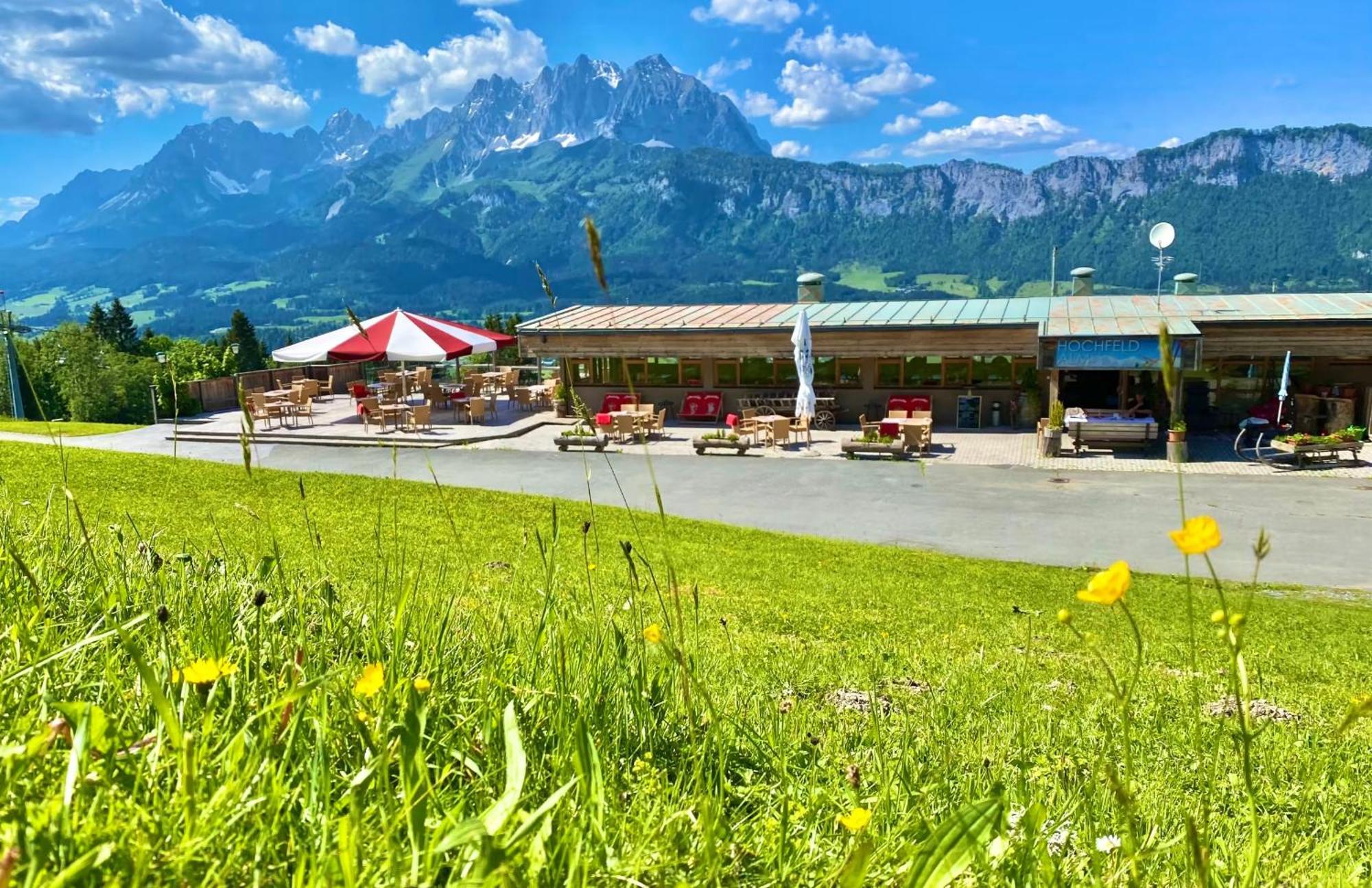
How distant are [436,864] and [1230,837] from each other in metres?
2.06

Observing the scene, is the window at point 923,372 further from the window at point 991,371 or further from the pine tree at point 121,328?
the pine tree at point 121,328

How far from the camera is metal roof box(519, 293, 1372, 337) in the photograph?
2178cm

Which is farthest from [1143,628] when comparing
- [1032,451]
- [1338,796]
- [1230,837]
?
[1032,451]

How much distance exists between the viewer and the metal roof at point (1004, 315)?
21.8 metres

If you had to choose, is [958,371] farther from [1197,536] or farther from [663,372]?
[1197,536]

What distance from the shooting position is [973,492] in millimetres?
16391

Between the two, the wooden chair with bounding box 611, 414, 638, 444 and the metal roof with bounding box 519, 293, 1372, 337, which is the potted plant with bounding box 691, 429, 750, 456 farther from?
the metal roof with bounding box 519, 293, 1372, 337

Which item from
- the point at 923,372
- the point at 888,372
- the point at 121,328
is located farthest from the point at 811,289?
the point at 121,328

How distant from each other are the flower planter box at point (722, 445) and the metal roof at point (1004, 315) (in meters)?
4.66

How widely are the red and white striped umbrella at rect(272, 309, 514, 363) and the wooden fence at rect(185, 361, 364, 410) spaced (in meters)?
0.96

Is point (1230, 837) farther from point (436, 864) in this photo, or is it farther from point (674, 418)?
point (674, 418)

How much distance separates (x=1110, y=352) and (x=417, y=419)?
18225mm

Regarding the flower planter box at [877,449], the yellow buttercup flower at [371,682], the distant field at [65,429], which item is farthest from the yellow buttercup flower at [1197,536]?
the distant field at [65,429]

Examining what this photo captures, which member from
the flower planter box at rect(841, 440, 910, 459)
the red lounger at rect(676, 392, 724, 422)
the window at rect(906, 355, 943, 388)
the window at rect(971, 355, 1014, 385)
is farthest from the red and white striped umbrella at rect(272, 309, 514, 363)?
the window at rect(971, 355, 1014, 385)
